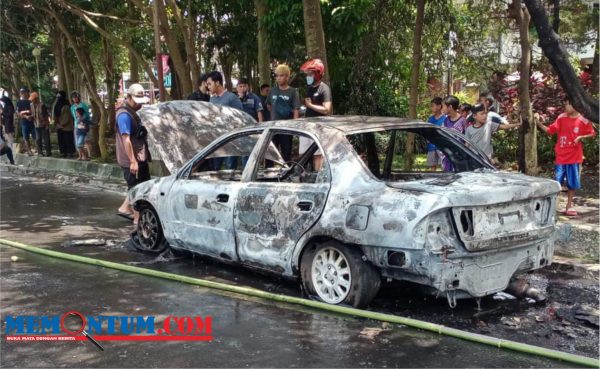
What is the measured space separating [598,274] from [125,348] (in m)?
4.41

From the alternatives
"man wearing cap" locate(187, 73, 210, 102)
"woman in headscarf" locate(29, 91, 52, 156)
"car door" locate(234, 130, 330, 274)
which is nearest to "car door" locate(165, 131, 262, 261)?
"car door" locate(234, 130, 330, 274)

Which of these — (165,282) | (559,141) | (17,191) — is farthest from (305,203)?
(17,191)

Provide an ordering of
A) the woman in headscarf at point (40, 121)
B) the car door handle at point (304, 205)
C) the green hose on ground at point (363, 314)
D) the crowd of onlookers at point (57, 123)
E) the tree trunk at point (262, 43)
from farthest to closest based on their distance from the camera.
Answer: the woman in headscarf at point (40, 121) < the crowd of onlookers at point (57, 123) < the tree trunk at point (262, 43) < the car door handle at point (304, 205) < the green hose on ground at point (363, 314)

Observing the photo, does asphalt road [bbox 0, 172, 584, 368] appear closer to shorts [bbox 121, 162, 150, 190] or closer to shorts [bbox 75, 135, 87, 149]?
shorts [bbox 121, 162, 150, 190]

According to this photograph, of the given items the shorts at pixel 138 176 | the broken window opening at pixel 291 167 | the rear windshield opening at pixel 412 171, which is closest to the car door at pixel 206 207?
the broken window opening at pixel 291 167

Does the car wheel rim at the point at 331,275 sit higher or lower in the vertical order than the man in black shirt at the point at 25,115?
lower

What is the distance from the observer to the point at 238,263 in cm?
555

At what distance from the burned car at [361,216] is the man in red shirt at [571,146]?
114 inches

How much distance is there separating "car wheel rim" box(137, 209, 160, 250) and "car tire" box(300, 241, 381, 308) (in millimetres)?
2343

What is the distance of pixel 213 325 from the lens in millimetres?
4414

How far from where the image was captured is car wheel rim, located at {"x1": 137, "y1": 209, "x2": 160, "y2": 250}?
21.7ft

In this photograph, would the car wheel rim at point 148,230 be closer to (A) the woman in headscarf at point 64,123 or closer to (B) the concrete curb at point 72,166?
(B) the concrete curb at point 72,166

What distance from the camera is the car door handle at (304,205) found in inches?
189

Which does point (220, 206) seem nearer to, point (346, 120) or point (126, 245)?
point (346, 120)
